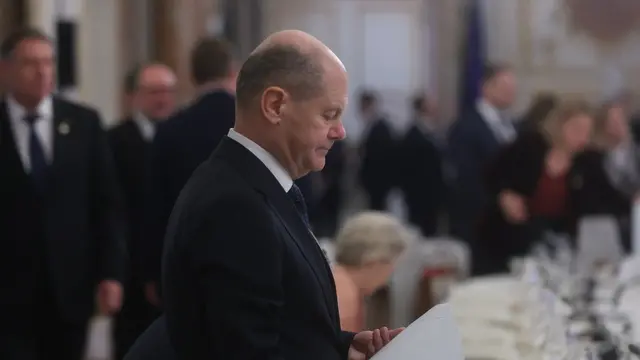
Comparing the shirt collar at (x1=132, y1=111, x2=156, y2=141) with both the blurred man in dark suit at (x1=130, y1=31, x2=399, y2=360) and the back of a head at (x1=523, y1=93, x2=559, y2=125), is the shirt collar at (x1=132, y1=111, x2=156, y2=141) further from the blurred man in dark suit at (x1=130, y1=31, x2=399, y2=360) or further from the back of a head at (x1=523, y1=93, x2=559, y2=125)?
the blurred man in dark suit at (x1=130, y1=31, x2=399, y2=360)

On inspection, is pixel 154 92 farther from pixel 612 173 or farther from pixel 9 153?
pixel 612 173

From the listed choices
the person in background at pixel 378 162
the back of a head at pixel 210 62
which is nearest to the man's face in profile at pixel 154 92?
the back of a head at pixel 210 62

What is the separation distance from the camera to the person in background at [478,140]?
5.83 metres

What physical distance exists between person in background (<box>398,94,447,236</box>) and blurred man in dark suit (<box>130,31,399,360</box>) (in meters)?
7.94

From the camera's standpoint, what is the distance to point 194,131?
3049 millimetres

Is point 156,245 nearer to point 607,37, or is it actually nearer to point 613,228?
point 613,228

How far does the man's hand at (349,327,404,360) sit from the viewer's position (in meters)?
1.57

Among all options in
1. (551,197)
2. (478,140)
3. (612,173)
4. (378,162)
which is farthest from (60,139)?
(378,162)

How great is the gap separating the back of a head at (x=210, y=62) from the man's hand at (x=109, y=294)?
716 mm

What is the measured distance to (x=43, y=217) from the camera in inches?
127

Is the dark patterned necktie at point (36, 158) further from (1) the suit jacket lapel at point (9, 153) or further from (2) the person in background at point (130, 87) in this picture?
(2) the person in background at point (130, 87)

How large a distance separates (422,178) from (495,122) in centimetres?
348

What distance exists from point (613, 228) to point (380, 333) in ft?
9.85

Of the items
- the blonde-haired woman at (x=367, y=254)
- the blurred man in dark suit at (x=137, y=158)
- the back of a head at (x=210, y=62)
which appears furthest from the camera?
the blurred man in dark suit at (x=137, y=158)
